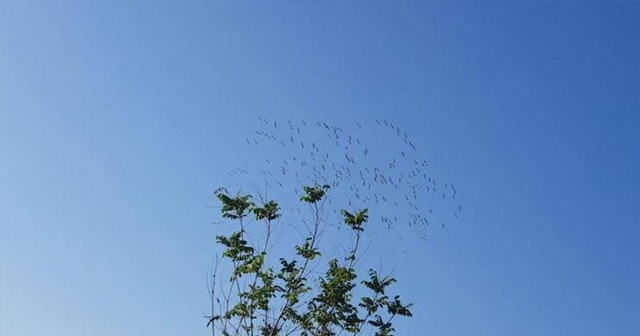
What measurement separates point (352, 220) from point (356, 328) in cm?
191

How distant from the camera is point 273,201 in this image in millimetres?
14125

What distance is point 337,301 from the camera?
13.6m

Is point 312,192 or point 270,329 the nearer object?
A: point 270,329

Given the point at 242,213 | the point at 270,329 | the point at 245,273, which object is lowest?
the point at 270,329

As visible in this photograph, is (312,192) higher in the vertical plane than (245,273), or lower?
higher

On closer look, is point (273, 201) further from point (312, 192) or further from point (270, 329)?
point (270, 329)

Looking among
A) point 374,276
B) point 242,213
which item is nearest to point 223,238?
point 242,213

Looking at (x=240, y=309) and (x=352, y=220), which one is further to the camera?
(x=352, y=220)

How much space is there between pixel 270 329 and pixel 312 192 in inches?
101

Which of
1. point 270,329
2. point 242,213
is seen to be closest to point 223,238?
point 242,213

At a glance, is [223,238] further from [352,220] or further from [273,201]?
[352,220]

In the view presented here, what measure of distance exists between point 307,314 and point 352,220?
188 cm

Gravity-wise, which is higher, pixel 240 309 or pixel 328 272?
pixel 328 272

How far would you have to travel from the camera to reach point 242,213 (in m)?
14.0
